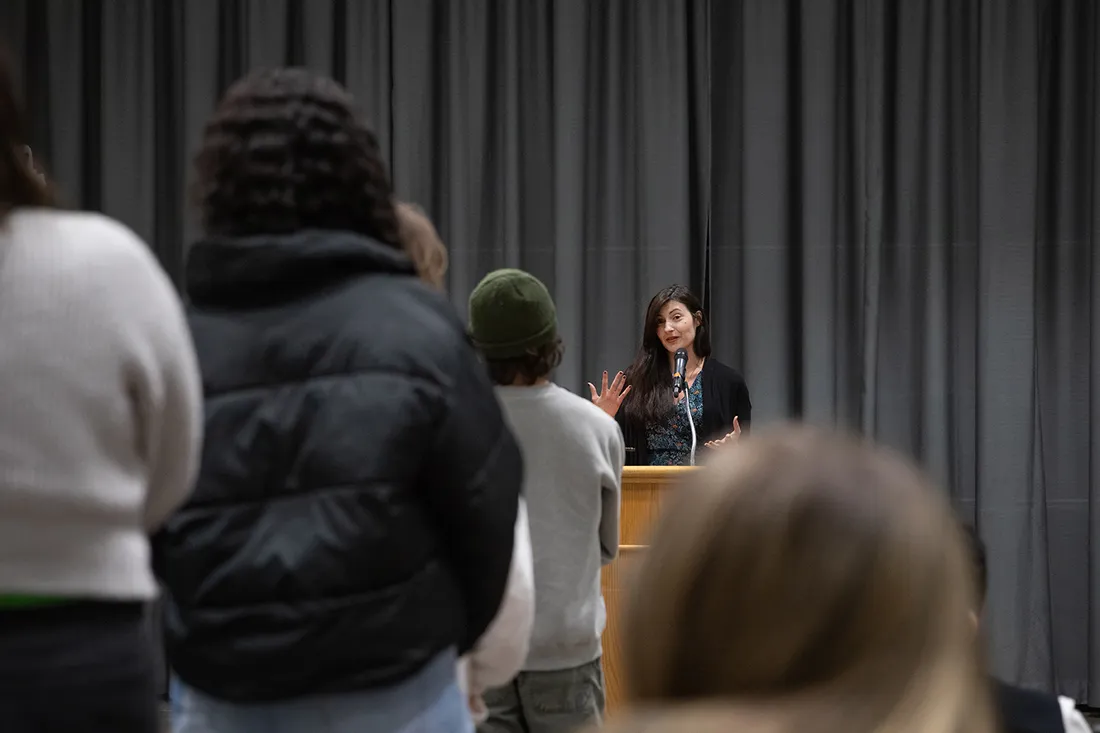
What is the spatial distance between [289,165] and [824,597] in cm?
Result: 98

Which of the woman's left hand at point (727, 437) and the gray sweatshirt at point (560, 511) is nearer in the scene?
the gray sweatshirt at point (560, 511)

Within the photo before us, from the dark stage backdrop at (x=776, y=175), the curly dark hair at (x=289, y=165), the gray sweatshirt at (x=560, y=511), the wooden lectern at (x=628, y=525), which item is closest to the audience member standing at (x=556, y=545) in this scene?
the gray sweatshirt at (x=560, y=511)

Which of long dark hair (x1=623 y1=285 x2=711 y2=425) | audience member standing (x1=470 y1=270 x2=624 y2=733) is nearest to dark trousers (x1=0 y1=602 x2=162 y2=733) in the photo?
audience member standing (x1=470 y1=270 x2=624 y2=733)

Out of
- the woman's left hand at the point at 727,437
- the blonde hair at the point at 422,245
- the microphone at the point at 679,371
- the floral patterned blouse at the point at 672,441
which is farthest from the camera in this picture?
the microphone at the point at 679,371

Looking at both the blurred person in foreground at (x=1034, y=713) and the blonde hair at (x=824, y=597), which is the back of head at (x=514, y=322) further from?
the blonde hair at (x=824, y=597)

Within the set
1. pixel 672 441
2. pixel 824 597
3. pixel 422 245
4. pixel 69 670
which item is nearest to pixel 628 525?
pixel 672 441

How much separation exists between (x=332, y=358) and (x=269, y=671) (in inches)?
12.7

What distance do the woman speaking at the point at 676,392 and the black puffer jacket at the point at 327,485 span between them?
309 cm

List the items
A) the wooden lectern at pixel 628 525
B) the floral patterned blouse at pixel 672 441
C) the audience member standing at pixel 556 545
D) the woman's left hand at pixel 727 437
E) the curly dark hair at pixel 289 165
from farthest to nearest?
the floral patterned blouse at pixel 672 441 → the woman's left hand at pixel 727 437 → the wooden lectern at pixel 628 525 → the audience member standing at pixel 556 545 → the curly dark hair at pixel 289 165

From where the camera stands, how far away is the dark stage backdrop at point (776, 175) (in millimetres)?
5219

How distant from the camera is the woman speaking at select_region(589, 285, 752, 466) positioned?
454cm

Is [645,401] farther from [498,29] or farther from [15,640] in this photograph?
[15,640]

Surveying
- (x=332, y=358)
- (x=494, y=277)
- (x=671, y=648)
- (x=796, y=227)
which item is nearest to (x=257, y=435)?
(x=332, y=358)

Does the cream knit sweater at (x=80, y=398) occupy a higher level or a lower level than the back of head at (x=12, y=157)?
lower
